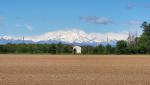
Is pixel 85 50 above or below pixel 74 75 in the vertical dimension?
above

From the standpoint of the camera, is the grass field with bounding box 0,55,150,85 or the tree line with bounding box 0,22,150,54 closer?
the grass field with bounding box 0,55,150,85

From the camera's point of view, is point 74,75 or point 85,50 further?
point 85,50

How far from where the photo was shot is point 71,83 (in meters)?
22.1

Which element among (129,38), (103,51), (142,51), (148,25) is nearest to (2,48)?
(103,51)

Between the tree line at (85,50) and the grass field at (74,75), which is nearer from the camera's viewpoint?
the grass field at (74,75)

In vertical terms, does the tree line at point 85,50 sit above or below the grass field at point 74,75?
above

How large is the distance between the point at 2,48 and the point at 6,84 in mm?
89398

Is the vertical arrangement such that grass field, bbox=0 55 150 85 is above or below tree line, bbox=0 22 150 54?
below

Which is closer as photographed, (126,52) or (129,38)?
(126,52)

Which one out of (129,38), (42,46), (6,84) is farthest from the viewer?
(129,38)

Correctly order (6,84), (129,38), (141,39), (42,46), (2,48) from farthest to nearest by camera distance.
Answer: (129,38), (141,39), (42,46), (2,48), (6,84)

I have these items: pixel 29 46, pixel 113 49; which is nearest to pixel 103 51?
pixel 113 49

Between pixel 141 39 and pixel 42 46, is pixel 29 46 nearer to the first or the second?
pixel 42 46

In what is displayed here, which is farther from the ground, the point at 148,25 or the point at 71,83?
the point at 148,25
